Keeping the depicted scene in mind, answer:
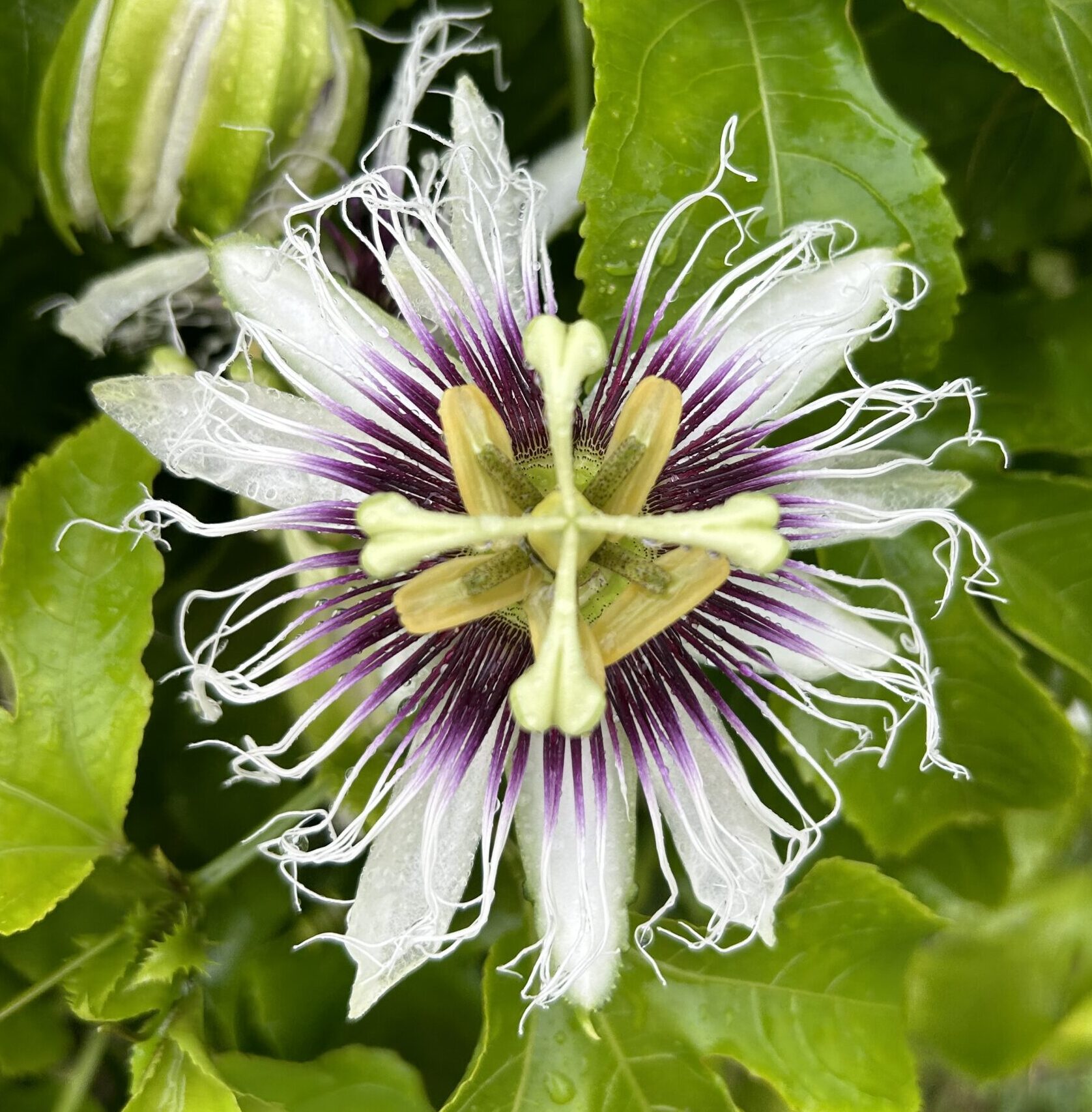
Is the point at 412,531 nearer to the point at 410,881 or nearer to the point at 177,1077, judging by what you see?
the point at 410,881

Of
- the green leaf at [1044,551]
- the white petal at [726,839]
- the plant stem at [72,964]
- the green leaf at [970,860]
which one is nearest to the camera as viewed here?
the white petal at [726,839]

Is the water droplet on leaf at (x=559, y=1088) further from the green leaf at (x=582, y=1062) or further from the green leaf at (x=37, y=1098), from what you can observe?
the green leaf at (x=37, y=1098)

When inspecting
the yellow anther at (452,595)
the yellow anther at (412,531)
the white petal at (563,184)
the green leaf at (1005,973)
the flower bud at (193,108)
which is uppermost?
the flower bud at (193,108)

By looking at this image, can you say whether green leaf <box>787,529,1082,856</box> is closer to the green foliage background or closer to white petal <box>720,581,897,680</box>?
the green foliage background

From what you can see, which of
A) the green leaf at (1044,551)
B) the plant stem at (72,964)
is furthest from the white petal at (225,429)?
the green leaf at (1044,551)

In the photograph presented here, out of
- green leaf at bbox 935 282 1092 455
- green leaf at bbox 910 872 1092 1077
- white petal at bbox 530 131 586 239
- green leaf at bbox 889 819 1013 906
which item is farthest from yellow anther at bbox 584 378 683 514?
green leaf at bbox 910 872 1092 1077

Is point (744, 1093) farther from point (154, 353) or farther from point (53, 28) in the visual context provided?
point (53, 28)
